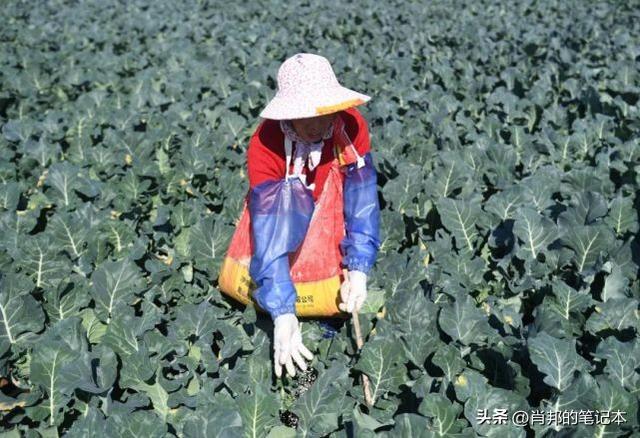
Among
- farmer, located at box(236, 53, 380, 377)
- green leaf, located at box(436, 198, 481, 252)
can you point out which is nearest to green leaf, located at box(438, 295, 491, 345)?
farmer, located at box(236, 53, 380, 377)

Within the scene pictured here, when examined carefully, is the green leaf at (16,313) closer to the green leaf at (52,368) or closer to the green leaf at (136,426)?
the green leaf at (52,368)

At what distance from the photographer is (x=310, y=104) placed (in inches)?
91.1

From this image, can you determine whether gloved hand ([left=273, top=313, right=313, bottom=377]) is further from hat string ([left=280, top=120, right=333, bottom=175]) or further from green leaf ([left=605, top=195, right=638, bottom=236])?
green leaf ([left=605, top=195, right=638, bottom=236])

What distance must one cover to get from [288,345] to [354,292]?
401 millimetres

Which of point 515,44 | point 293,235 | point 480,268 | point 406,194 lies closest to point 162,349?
point 293,235

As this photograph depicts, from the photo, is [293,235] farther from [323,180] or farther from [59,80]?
[59,80]

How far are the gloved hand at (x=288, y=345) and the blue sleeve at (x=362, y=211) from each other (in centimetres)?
44

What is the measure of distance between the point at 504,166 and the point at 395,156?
0.73m

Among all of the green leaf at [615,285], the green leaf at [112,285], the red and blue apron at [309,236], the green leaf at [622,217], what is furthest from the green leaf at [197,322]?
the green leaf at [622,217]

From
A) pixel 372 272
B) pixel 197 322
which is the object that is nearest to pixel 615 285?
pixel 372 272

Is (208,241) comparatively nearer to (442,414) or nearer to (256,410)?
(256,410)

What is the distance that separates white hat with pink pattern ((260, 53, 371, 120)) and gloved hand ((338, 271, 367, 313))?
28.3 inches

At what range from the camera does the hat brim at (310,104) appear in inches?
90.3

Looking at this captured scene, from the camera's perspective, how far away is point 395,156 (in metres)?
4.41
